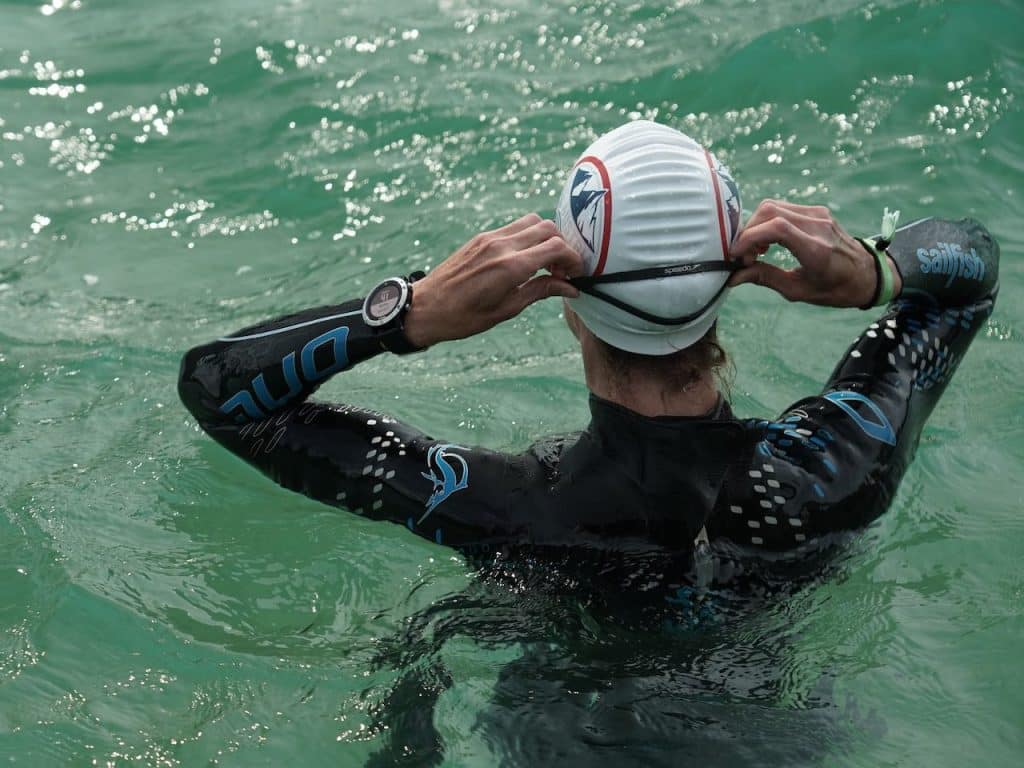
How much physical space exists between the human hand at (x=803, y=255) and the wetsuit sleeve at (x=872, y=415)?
40cm

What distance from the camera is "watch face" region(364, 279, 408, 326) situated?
3.31 m

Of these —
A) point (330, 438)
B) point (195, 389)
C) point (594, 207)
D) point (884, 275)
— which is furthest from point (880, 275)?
point (195, 389)

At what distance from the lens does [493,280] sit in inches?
119

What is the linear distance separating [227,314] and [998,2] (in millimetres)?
6649

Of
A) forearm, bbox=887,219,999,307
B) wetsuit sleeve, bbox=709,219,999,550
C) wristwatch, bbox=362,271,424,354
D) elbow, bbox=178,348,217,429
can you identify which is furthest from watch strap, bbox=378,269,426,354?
forearm, bbox=887,219,999,307

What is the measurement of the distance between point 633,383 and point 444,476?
2.01 feet

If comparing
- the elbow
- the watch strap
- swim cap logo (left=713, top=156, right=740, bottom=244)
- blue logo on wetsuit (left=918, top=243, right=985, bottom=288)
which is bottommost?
blue logo on wetsuit (left=918, top=243, right=985, bottom=288)

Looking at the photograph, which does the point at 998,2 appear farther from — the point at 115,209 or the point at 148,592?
the point at 148,592

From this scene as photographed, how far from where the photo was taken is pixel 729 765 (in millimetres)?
3584

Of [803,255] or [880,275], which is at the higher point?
[803,255]

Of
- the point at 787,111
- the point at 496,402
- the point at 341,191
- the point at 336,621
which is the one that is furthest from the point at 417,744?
the point at 787,111

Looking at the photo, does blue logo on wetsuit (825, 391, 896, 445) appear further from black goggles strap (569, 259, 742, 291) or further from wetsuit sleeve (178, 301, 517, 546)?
wetsuit sleeve (178, 301, 517, 546)

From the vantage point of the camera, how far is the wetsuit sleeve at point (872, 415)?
3.64 m

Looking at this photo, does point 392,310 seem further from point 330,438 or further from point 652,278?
point 652,278
